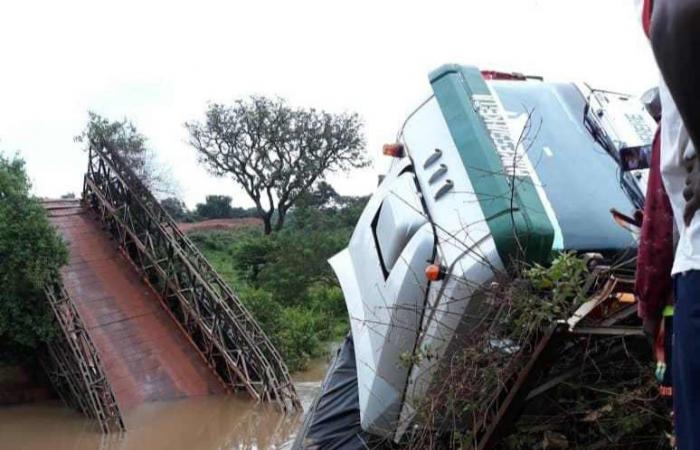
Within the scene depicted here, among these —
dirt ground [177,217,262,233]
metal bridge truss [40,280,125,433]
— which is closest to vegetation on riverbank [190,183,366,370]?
dirt ground [177,217,262,233]

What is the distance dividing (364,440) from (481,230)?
1.23 metres

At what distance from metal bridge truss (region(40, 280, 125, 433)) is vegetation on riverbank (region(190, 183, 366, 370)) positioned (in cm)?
480

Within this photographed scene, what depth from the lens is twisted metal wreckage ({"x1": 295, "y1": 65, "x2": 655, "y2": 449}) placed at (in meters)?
2.27

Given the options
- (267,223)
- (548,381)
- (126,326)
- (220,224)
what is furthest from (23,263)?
(220,224)

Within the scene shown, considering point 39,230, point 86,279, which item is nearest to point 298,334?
point 86,279

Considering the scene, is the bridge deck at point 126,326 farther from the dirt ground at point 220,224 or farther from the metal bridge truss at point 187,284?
the dirt ground at point 220,224

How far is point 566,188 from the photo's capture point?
2.80 m

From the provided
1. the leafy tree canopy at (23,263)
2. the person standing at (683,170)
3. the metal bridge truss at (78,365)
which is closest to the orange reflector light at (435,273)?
the person standing at (683,170)

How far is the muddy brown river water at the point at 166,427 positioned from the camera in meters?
9.95

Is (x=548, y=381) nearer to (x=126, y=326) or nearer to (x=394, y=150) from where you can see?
(x=394, y=150)

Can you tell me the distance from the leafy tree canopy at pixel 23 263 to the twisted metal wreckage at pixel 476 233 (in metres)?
8.25

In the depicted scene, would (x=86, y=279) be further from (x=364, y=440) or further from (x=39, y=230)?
(x=364, y=440)

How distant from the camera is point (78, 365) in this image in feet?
33.8

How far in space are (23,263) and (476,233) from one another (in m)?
9.72
